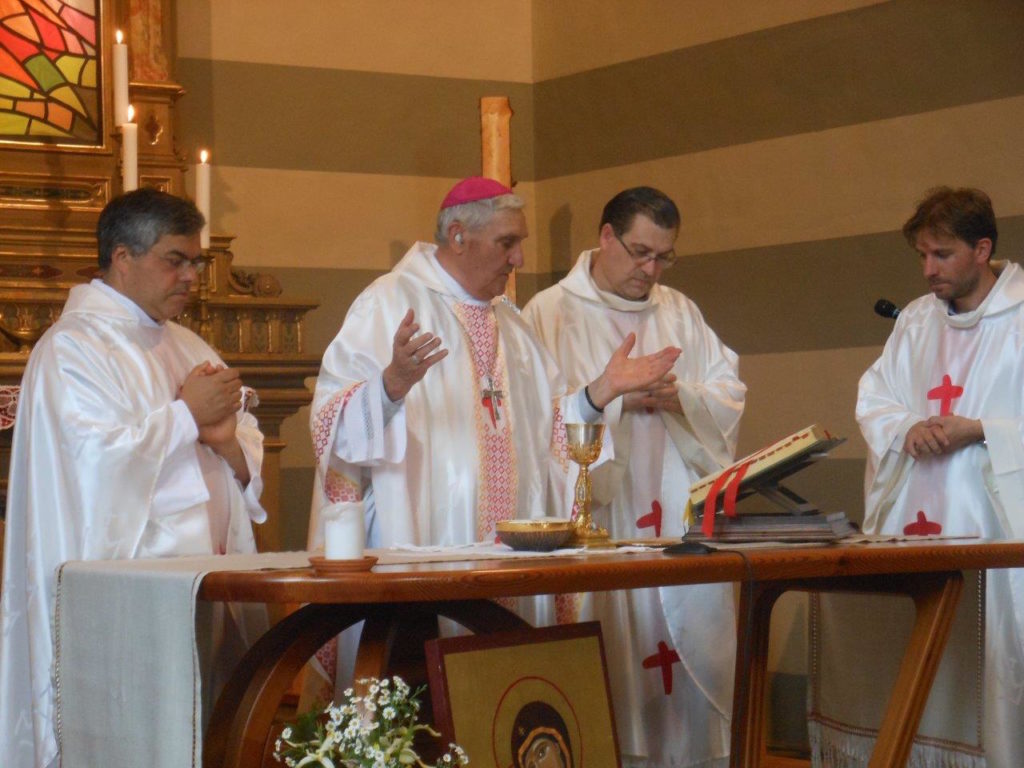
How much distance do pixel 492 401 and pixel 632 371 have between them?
490 mm

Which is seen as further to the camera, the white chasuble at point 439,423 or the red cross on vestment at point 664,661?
the red cross on vestment at point 664,661

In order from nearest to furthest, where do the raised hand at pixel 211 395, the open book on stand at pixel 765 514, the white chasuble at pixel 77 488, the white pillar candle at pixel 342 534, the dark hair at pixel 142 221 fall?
the white pillar candle at pixel 342 534 → the open book on stand at pixel 765 514 → the white chasuble at pixel 77 488 → the raised hand at pixel 211 395 → the dark hair at pixel 142 221

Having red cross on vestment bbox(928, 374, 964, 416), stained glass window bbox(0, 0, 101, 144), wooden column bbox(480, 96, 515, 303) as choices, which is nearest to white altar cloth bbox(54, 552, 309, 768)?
red cross on vestment bbox(928, 374, 964, 416)

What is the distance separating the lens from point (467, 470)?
4590mm

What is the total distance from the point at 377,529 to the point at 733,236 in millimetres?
3029

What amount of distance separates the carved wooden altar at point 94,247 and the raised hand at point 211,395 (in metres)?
1.22

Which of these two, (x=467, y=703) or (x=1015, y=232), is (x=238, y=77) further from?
(x=467, y=703)

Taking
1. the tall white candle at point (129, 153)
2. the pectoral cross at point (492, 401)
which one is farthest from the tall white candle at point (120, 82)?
the pectoral cross at point (492, 401)

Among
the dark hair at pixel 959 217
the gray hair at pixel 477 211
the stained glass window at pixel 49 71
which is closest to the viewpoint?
the gray hair at pixel 477 211

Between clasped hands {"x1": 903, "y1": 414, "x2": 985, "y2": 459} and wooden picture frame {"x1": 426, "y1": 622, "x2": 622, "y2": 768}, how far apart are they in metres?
1.79

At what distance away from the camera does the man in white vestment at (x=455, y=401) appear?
4.38 meters

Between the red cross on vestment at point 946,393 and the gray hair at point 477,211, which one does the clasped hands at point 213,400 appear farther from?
the red cross on vestment at point 946,393

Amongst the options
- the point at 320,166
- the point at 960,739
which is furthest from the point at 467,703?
the point at 320,166

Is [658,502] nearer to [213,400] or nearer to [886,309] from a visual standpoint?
[886,309]
